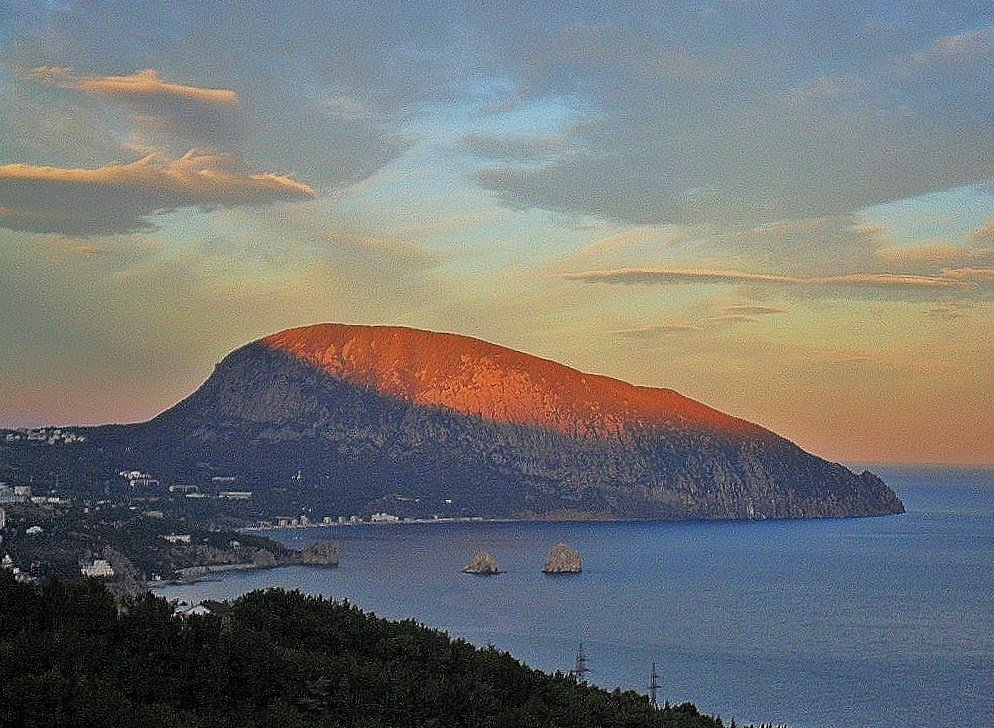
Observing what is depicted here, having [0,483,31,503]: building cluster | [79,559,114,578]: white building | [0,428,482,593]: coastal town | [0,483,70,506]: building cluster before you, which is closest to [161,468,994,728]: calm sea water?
[0,428,482,593]: coastal town

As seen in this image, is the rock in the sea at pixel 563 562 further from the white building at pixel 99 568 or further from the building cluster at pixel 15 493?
the building cluster at pixel 15 493

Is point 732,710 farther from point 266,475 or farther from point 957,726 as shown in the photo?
point 266,475

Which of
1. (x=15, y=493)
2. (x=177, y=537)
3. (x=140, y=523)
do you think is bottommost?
(x=177, y=537)

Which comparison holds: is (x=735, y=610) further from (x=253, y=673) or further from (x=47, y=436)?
(x=47, y=436)

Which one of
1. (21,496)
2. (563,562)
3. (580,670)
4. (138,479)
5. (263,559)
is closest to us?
(580,670)

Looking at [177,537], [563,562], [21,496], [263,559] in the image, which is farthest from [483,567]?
[21,496]

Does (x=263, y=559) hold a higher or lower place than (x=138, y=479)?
lower

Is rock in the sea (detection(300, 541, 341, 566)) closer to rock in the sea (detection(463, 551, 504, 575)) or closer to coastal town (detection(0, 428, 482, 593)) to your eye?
coastal town (detection(0, 428, 482, 593))
